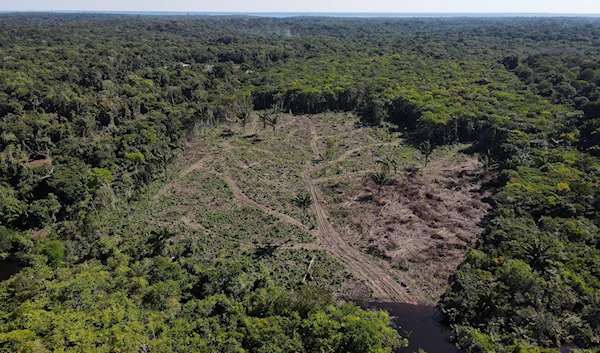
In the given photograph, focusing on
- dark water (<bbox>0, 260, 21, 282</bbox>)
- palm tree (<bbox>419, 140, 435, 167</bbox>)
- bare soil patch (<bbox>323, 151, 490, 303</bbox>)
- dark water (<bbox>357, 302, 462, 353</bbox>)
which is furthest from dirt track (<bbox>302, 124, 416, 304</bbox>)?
dark water (<bbox>0, 260, 21, 282</bbox>)

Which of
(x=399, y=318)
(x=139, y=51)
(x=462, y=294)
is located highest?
(x=139, y=51)

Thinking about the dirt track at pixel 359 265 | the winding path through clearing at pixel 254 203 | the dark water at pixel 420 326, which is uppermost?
the winding path through clearing at pixel 254 203

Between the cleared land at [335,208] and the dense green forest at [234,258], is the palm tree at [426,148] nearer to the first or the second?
the cleared land at [335,208]

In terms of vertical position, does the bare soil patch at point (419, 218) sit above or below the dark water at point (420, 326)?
above

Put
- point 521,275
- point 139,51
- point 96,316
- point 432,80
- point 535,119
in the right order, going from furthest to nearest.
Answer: point 139,51 → point 432,80 → point 535,119 → point 521,275 → point 96,316

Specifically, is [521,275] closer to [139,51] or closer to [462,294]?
[462,294]

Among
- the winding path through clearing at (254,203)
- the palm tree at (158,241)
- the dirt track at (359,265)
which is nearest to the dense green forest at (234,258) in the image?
the palm tree at (158,241)

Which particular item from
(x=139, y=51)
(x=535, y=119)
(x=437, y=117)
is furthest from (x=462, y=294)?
(x=139, y=51)
